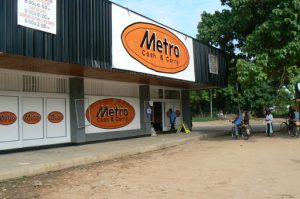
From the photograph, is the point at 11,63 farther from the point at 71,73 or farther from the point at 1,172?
the point at 1,172

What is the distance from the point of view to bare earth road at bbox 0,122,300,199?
8.16 metres

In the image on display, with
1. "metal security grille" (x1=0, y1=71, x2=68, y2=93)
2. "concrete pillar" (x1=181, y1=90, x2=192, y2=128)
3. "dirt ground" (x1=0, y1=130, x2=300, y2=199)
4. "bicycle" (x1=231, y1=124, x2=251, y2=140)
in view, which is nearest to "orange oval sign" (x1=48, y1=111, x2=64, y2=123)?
"metal security grille" (x1=0, y1=71, x2=68, y2=93)

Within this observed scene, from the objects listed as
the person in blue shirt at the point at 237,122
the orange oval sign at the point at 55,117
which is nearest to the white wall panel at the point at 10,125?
the orange oval sign at the point at 55,117

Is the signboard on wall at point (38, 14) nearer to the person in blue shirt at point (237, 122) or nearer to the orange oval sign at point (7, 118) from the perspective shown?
the orange oval sign at point (7, 118)

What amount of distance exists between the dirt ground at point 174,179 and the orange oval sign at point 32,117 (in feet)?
12.9

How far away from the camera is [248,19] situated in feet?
71.0

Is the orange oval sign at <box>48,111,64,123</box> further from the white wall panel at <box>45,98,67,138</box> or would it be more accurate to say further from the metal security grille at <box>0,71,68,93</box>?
the metal security grille at <box>0,71,68,93</box>

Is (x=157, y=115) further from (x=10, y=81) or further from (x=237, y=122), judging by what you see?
(x=10, y=81)

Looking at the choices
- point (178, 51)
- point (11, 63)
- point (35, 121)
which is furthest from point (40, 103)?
point (178, 51)

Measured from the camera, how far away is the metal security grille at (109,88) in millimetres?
18344

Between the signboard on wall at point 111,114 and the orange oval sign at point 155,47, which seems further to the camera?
the signboard on wall at point 111,114

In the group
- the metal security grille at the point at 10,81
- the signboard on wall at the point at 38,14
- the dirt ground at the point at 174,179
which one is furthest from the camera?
the metal security grille at the point at 10,81

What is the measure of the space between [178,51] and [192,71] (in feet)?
6.17

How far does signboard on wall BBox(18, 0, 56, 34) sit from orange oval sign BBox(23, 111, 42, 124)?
394cm
